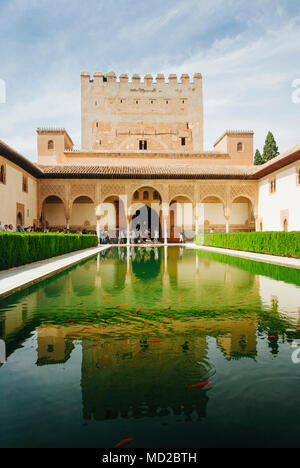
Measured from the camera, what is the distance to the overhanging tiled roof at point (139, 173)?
22811mm

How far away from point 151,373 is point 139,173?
70.7ft

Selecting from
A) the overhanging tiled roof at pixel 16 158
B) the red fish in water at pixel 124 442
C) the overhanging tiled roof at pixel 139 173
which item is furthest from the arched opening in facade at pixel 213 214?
the red fish in water at pixel 124 442

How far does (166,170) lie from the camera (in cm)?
2359

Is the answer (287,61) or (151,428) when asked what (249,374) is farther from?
(287,61)

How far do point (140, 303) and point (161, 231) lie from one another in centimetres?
2159

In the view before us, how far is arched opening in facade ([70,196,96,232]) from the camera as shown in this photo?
25266mm

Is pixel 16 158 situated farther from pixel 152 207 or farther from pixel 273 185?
pixel 273 185

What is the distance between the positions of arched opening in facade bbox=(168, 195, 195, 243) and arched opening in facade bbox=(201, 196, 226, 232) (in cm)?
112

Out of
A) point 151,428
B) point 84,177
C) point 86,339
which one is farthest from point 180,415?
point 84,177

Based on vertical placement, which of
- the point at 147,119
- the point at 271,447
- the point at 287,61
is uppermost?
the point at 147,119

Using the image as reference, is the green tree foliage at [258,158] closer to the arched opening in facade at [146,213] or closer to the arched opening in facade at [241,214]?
the arched opening in facade at [241,214]

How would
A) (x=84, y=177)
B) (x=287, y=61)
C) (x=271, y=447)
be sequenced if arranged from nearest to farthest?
(x=271, y=447) < (x=287, y=61) < (x=84, y=177)

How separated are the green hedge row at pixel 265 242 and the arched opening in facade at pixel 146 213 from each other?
8890 millimetres

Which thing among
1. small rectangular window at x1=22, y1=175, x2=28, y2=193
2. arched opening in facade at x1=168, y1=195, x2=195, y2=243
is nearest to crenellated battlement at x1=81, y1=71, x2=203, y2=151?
arched opening in facade at x1=168, y1=195, x2=195, y2=243
